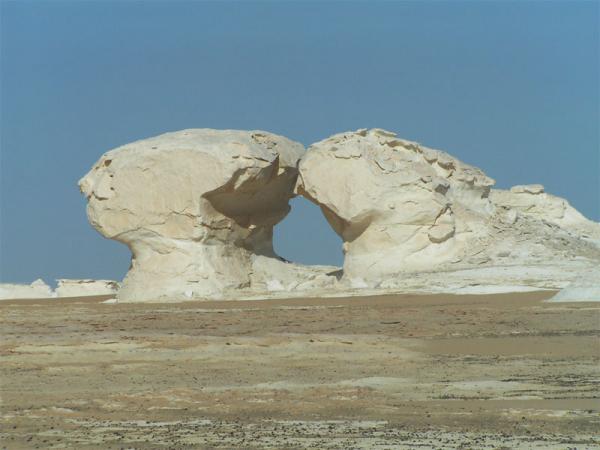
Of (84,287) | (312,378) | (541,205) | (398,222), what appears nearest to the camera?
(312,378)

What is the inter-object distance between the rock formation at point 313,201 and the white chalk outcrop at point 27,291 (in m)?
8.80

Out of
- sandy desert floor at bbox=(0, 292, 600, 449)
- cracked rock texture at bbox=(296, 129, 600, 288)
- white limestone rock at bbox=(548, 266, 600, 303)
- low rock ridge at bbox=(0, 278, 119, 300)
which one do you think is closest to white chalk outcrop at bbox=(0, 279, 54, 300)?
low rock ridge at bbox=(0, 278, 119, 300)

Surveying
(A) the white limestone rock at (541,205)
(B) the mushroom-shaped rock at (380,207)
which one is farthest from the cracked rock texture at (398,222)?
(A) the white limestone rock at (541,205)

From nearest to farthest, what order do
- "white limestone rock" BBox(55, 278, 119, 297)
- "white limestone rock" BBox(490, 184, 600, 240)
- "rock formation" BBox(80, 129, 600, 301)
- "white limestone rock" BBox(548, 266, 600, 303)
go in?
"white limestone rock" BBox(548, 266, 600, 303), "rock formation" BBox(80, 129, 600, 301), "white limestone rock" BBox(490, 184, 600, 240), "white limestone rock" BBox(55, 278, 119, 297)

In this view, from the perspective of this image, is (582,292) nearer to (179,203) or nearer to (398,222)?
(398,222)

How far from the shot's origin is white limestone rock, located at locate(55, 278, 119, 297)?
4099cm

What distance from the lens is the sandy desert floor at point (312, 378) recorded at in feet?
35.1

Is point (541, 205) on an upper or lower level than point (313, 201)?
upper

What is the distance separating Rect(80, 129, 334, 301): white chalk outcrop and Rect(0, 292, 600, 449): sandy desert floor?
6213 mm

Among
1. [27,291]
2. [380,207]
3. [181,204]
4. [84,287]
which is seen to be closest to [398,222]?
[380,207]

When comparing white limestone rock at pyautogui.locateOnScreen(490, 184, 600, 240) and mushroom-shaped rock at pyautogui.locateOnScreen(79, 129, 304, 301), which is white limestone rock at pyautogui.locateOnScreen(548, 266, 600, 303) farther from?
white limestone rock at pyautogui.locateOnScreen(490, 184, 600, 240)

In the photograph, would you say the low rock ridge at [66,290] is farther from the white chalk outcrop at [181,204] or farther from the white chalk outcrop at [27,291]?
the white chalk outcrop at [181,204]

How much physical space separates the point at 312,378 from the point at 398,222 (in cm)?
1744

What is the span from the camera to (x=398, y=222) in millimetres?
32469
